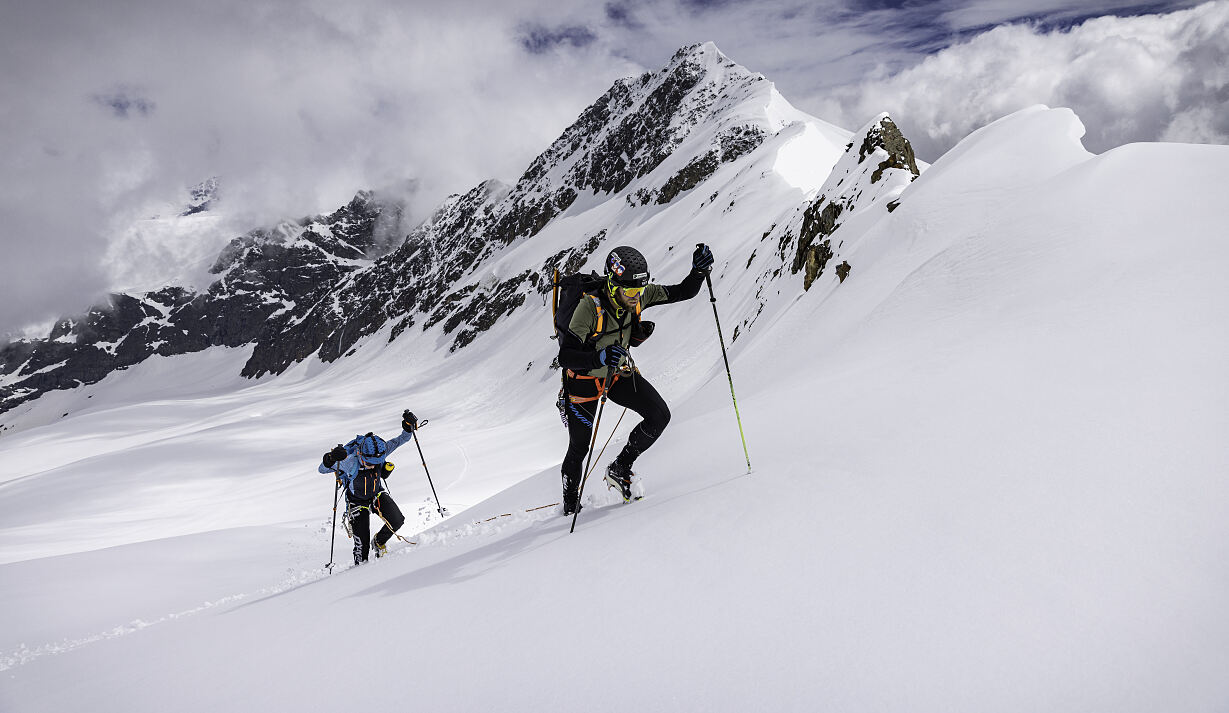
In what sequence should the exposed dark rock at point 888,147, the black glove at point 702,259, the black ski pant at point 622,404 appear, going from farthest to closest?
the exposed dark rock at point 888,147 → the black ski pant at point 622,404 → the black glove at point 702,259

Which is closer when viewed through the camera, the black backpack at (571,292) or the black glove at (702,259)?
the black backpack at (571,292)

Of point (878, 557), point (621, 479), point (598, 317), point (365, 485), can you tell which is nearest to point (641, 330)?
point (598, 317)

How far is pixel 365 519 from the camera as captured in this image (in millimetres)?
9031

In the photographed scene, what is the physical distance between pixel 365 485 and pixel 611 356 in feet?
19.4

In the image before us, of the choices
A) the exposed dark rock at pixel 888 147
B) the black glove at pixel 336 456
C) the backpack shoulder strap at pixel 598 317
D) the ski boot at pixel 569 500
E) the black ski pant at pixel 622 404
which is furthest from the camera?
the exposed dark rock at pixel 888 147

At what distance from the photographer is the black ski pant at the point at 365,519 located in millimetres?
8891

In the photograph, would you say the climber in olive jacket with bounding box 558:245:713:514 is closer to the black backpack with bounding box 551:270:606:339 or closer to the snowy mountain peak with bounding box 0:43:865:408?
the black backpack with bounding box 551:270:606:339

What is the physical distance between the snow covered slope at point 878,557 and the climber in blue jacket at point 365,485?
111 centimetres

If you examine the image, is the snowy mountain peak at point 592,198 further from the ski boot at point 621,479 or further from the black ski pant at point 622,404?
the ski boot at point 621,479

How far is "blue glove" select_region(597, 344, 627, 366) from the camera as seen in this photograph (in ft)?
16.5

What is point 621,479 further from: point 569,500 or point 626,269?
point 626,269

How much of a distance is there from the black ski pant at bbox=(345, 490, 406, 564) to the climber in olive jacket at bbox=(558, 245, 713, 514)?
4672 millimetres

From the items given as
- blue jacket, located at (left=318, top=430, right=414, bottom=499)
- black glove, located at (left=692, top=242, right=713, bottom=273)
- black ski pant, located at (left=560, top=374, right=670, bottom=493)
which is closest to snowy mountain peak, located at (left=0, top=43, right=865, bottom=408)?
blue jacket, located at (left=318, top=430, right=414, bottom=499)

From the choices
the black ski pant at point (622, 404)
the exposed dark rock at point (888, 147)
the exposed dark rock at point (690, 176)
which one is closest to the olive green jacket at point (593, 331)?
the black ski pant at point (622, 404)
